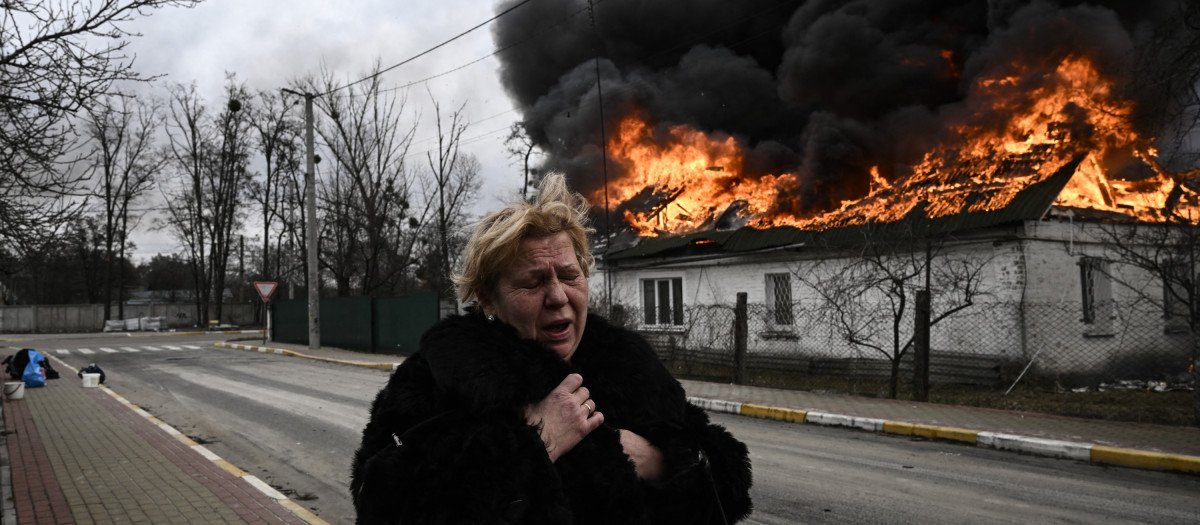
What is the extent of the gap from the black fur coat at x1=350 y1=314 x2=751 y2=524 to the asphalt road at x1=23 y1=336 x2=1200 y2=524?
11.1ft

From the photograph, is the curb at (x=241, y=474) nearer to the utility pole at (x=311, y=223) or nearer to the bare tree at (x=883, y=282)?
the bare tree at (x=883, y=282)

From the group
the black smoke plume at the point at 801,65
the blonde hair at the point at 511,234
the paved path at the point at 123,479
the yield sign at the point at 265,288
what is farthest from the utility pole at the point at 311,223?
the blonde hair at the point at 511,234

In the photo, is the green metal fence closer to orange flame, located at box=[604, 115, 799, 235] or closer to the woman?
orange flame, located at box=[604, 115, 799, 235]

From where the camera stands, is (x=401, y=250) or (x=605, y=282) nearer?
(x=605, y=282)

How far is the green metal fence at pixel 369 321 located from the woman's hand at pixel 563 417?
61.1ft

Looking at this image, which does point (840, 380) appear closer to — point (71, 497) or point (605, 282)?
point (605, 282)

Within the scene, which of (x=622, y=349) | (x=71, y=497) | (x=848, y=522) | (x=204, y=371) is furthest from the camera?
(x=204, y=371)

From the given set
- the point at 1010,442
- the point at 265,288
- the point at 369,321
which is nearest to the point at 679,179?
the point at 369,321

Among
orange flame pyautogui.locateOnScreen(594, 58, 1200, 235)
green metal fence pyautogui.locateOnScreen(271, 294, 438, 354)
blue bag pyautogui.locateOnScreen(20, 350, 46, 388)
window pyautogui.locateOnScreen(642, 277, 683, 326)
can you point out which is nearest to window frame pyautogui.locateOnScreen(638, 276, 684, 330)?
window pyautogui.locateOnScreen(642, 277, 683, 326)

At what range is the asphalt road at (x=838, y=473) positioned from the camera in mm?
5168

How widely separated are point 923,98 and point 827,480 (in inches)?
567

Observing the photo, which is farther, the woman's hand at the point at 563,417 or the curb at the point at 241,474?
the curb at the point at 241,474

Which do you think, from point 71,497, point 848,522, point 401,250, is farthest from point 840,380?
point 401,250

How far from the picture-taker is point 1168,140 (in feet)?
41.2
